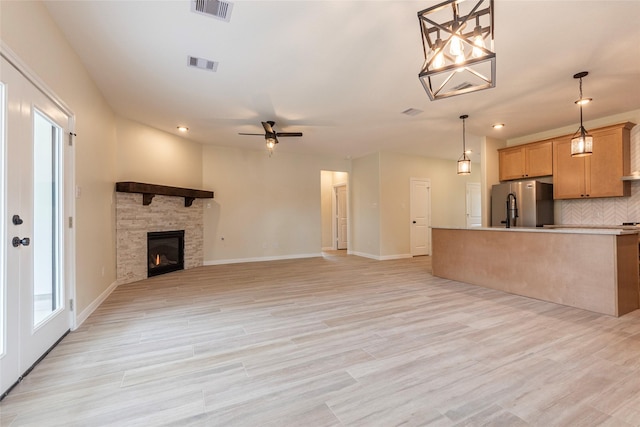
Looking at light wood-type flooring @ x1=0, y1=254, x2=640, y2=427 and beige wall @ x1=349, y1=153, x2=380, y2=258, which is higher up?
beige wall @ x1=349, y1=153, x2=380, y2=258

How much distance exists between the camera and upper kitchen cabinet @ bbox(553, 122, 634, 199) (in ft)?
13.8

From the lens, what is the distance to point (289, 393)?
1.73m

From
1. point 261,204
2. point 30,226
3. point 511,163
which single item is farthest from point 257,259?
point 511,163

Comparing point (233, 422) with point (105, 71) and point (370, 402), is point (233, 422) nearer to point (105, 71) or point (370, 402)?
point (370, 402)

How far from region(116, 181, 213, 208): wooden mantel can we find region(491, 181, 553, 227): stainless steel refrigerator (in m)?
6.01

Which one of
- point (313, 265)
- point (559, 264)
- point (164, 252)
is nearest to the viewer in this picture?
Result: point (559, 264)

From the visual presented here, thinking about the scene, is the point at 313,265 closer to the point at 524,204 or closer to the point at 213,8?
the point at 524,204

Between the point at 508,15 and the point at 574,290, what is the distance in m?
3.13

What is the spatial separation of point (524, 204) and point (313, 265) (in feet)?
14.0

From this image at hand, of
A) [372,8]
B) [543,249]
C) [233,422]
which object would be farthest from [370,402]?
[543,249]

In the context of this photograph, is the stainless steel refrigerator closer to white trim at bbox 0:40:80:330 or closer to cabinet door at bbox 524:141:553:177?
cabinet door at bbox 524:141:553:177

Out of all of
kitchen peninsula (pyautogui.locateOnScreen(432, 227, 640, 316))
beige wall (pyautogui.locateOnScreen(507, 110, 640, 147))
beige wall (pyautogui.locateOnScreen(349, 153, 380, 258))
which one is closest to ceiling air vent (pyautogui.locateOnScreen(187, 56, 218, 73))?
kitchen peninsula (pyautogui.locateOnScreen(432, 227, 640, 316))

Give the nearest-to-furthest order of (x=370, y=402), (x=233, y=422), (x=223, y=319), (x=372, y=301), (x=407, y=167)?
(x=233, y=422)
(x=370, y=402)
(x=223, y=319)
(x=372, y=301)
(x=407, y=167)

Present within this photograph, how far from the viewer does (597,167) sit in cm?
444
